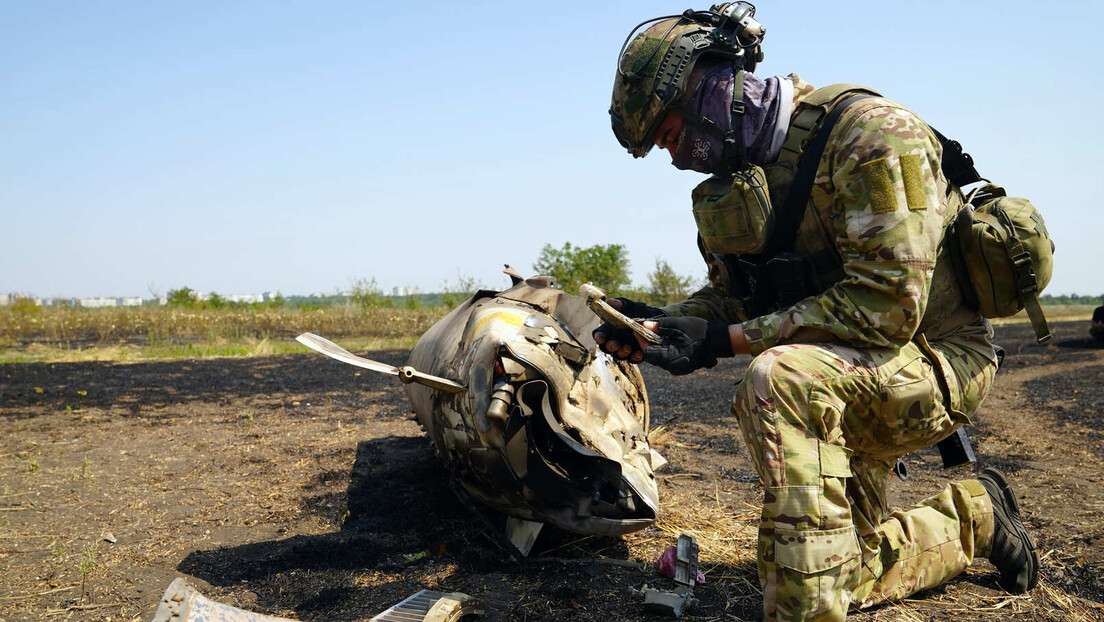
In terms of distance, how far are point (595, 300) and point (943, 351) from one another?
1.48 metres

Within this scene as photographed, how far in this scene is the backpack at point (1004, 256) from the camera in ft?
9.19

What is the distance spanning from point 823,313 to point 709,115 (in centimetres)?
100

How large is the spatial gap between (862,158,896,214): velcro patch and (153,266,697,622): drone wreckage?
1.11 meters

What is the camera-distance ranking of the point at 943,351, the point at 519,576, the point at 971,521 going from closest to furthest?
1. the point at 943,351
2. the point at 971,521
3. the point at 519,576

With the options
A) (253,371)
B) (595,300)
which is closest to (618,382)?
(595,300)

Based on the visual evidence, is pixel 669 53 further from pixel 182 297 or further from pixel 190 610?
pixel 182 297

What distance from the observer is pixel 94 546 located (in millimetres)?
4328

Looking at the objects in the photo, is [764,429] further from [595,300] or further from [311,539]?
[311,539]

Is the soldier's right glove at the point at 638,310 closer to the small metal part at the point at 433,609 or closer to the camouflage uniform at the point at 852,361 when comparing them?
the camouflage uniform at the point at 852,361

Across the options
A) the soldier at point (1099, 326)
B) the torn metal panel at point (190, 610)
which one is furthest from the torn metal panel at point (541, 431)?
the soldier at point (1099, 326)

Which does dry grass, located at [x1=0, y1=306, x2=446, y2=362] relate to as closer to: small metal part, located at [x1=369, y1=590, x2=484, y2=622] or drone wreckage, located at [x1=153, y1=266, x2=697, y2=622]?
drone wreckage, located at [x1=153, y1=266, x2=697, y2=622]

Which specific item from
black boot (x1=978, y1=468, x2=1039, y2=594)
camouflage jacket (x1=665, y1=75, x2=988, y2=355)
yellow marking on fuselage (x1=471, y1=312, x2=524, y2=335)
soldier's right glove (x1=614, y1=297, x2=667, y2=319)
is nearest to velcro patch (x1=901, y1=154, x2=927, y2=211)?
camouflage jacket (x1=665, y1=75, x2=988, y2=355)

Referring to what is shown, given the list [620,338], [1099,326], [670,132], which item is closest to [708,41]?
[670,132]

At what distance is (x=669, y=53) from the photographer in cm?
310
